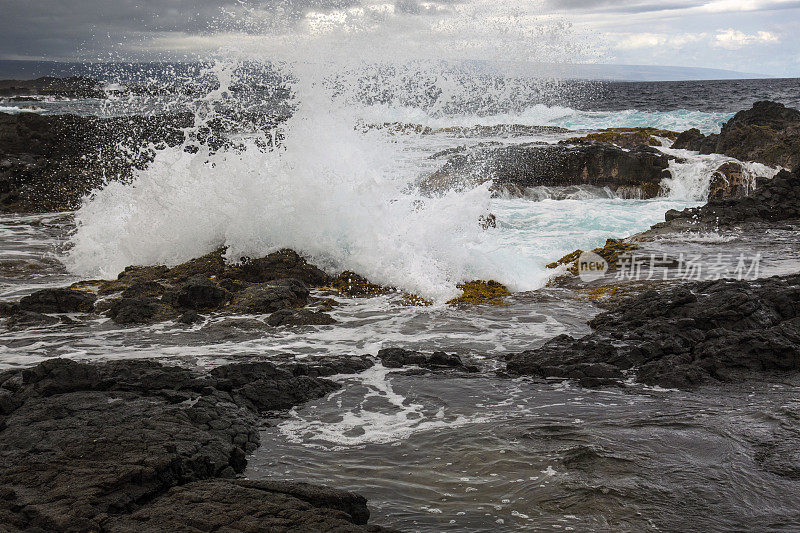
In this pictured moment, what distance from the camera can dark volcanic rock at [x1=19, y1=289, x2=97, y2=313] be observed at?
7.71 meters


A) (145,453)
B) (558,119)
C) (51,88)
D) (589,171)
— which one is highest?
(51,88)

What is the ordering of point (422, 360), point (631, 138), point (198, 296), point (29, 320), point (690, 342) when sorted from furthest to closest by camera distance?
1. point (631, 138)
2. point (198, 296)
3. point (29, 320)
4. point (422, 360)
5. point (690, 342)

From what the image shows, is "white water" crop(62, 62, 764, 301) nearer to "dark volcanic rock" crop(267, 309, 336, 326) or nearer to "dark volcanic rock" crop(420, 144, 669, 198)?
"dark volcanic rock" crop(267, 309, 336, 326)

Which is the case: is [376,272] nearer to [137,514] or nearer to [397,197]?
[397,197]

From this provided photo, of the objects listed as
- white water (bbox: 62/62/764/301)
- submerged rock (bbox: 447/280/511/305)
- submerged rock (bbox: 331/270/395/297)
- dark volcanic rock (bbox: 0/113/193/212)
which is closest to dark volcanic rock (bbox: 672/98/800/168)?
white water (bbox: 62/62/764/301)

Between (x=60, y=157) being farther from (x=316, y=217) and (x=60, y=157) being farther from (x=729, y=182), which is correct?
(x=729, y=182)

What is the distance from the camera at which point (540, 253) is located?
11367 millimetres

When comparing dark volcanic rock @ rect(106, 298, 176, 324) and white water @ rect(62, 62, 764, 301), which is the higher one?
white water @ rect(62, 62, 764, 301)

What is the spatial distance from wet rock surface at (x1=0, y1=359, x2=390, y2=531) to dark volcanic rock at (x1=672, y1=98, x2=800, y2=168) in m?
16.2

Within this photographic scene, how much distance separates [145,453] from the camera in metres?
3.54

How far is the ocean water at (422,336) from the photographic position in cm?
369

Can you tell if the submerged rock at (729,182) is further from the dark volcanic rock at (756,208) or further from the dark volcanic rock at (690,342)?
the dark volcanic rock at (690,342)

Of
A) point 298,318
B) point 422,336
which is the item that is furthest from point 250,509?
point 298,318

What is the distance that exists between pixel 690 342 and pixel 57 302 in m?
7.21
